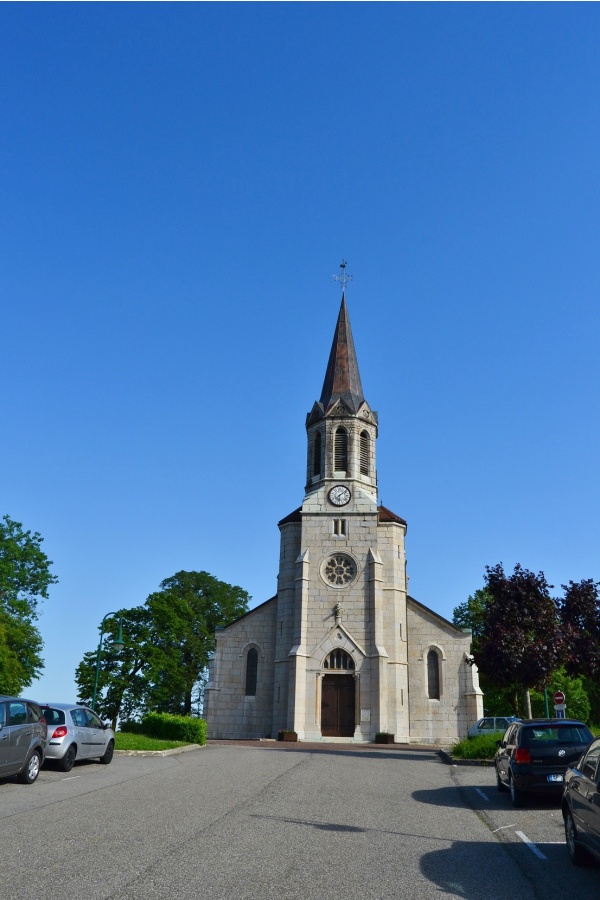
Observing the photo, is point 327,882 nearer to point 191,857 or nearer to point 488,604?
point 191,857

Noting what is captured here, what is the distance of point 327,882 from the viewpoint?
23.2ft

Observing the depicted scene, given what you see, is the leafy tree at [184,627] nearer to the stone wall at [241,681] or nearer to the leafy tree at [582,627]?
the stone wall at [241,681]

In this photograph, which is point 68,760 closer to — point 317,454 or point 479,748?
point 479,748

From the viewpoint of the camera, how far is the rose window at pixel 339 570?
43844 millimetres

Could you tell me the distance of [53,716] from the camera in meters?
17.4

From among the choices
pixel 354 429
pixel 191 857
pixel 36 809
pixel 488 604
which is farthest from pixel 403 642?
pixel 191 857

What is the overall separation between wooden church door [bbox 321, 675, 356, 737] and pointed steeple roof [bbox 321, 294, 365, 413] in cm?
1580

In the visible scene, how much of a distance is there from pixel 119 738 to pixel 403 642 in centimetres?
2149

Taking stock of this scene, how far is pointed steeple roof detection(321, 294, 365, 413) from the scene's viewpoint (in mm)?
48406

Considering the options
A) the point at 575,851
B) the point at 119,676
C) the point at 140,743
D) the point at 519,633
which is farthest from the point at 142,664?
the point at 575,851

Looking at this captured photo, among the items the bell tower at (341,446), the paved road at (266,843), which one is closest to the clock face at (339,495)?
the bell tower at (341,446)

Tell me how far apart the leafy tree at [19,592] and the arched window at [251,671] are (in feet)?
41.8

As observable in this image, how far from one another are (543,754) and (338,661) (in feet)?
99.0

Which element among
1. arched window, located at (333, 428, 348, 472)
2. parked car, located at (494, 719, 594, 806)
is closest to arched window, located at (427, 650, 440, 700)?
arched window, located at (333, 428, 348, 472)
